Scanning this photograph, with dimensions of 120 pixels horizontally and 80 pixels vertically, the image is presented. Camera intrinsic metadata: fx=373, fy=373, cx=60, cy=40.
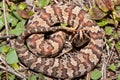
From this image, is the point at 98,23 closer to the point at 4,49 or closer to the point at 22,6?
the point at 22,6

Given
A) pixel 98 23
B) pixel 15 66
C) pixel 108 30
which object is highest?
pixel 98 23

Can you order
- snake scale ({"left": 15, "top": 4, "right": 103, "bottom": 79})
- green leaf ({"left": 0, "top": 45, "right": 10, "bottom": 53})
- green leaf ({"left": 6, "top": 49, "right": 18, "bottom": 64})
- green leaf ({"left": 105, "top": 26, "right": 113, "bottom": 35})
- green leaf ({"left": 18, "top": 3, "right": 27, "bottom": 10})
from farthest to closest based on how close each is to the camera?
green leaf ({"left": 18, "top": 3, "right": 27, "bottom": 10})
green leaf ({"left": 105, "top": 26, "right": 113, "bottom": 35})
green leaf ({"left": 0, "top": 45, "right": 10, "bottom": 53})
snake scale ({"left": 15, "top": 4, "right": 103, "bottom": 79})
green leaf ({"left": 6, "top": 49, "right": 18, "bottom": 64})

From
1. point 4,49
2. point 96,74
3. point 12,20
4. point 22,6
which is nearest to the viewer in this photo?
point 96,74

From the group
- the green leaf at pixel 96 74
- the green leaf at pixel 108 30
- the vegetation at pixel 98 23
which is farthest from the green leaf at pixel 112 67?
the green leaf at pixel 108 30

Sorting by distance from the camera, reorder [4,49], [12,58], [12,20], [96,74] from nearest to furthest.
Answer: [12,58] → [96,74] → [4,49] → [12,20]

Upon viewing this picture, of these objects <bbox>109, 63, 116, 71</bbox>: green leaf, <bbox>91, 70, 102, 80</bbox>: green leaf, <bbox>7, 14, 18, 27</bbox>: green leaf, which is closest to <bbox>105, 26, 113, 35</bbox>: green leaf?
Result: <bbox>109, 63, 116, 71</bbox>: green leaf

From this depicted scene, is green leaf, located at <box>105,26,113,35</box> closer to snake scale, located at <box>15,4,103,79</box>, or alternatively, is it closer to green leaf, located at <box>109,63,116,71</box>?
snake scale, located at <box>15,4,103,79</box>

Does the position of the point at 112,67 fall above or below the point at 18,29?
below

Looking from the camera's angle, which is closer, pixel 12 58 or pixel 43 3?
pixel 12 58

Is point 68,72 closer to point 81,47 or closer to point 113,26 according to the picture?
point 81,47

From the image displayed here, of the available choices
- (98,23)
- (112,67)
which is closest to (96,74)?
(112,67)
